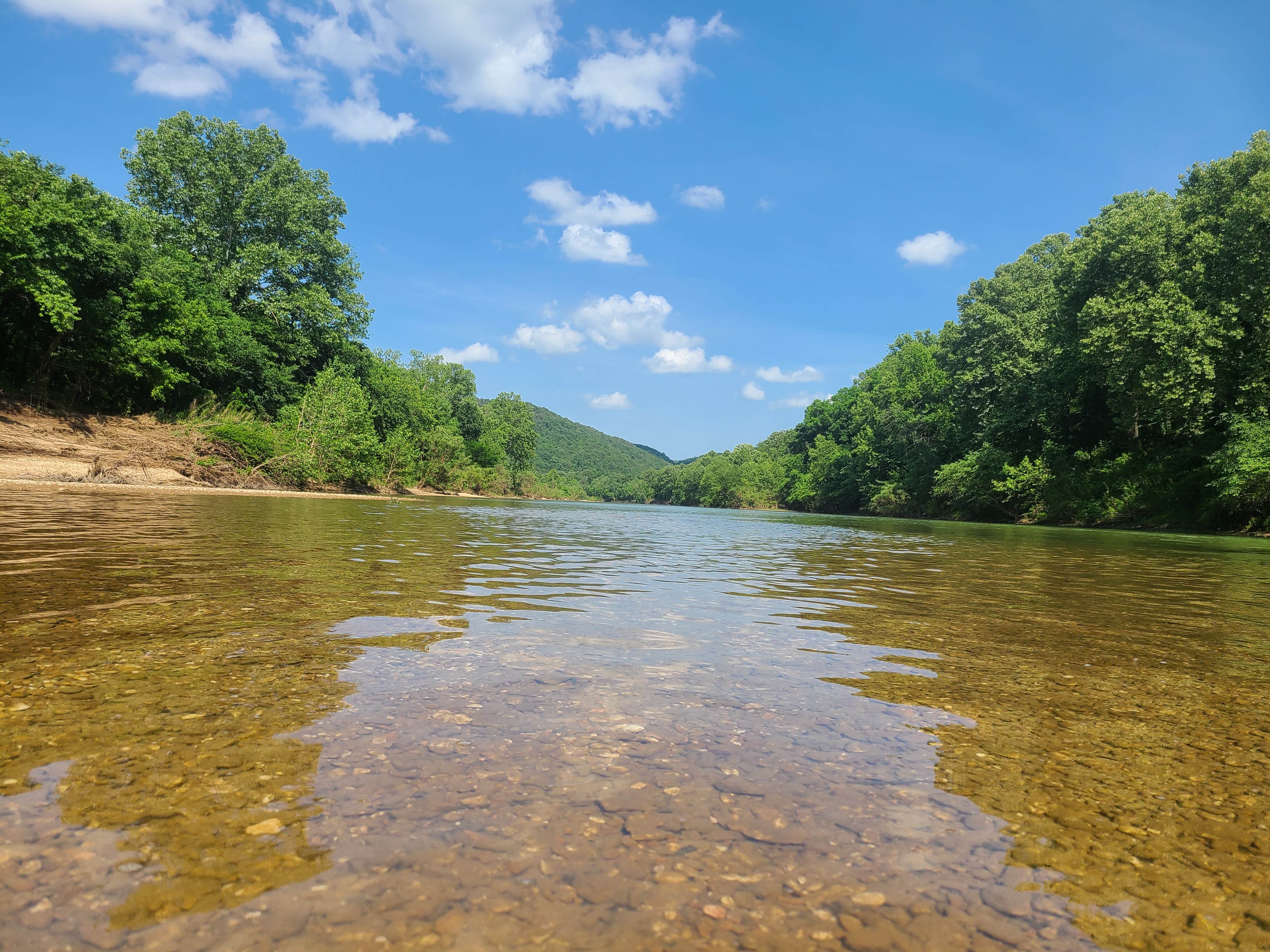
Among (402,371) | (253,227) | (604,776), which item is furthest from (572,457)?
(604,776)

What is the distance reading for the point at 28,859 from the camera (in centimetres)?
168

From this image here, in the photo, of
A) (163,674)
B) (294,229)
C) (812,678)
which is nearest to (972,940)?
(812,678)

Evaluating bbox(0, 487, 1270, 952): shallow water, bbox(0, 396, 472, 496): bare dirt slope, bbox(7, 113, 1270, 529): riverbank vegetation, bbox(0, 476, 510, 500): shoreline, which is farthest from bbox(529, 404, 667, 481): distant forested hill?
bbox(0, 487, 1270, 952): shallow water

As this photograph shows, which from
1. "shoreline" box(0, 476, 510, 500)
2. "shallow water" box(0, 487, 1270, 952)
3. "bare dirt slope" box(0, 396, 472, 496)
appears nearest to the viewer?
"shallow water" box(0, 487, 1270, 952)

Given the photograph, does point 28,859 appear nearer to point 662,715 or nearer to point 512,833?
point 512,833

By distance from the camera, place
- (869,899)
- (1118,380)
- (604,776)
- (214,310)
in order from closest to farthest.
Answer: (869,899) → (604,776) → (1118,380) → (214,310)

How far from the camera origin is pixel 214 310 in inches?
1437

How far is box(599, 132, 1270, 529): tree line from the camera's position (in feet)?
90.1

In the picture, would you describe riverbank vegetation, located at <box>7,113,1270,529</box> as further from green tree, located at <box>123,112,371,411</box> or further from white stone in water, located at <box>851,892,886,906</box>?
white stone in water, located at <box>851,892,886,906</box>

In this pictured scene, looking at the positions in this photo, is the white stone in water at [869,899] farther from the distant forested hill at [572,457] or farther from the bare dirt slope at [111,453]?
the distant forested hill at [572,457]

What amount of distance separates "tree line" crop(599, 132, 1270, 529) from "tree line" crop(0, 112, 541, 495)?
40814mm

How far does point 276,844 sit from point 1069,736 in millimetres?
3350

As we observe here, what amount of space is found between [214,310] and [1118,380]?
156 ft

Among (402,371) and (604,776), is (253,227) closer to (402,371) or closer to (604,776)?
(402,371)
